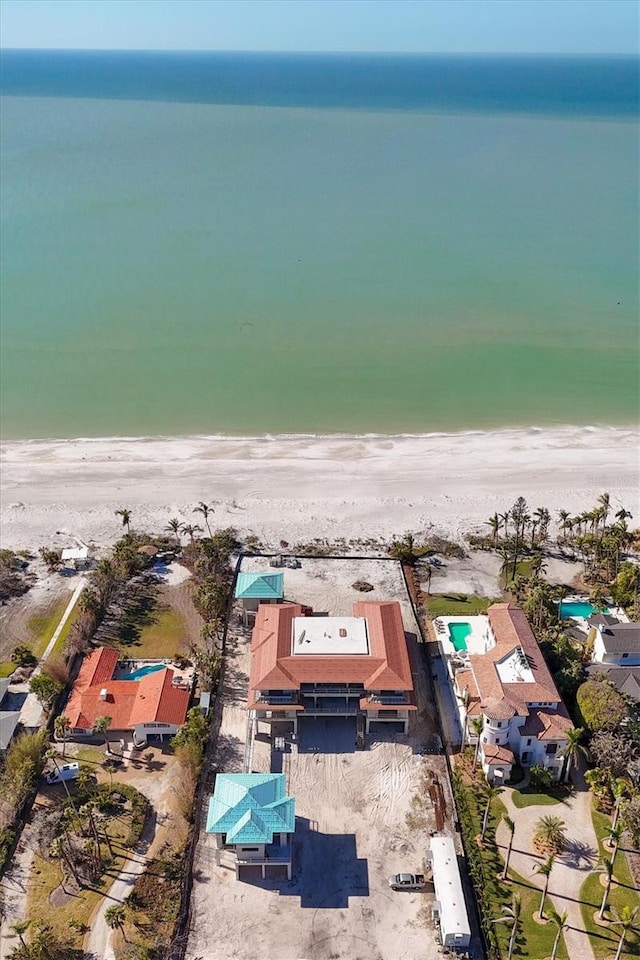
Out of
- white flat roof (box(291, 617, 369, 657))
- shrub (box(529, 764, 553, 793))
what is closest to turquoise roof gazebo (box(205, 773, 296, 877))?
white flat roof (box(291, 617, 369, 657))

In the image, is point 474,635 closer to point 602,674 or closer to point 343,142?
point 602,674

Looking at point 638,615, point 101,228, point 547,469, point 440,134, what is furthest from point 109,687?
point 440,134

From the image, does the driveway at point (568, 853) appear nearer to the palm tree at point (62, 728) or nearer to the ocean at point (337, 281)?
the palm tree at point (62, 728)

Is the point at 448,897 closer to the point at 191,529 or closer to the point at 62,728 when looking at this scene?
the point at 62,728

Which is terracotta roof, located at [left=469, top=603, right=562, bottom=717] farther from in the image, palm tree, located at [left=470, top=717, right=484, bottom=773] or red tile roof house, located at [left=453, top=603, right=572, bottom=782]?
palm tree, located at [left=470, top=717, right=484, bottom=773]

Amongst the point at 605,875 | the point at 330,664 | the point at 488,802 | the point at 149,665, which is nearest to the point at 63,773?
the point at 149,665
